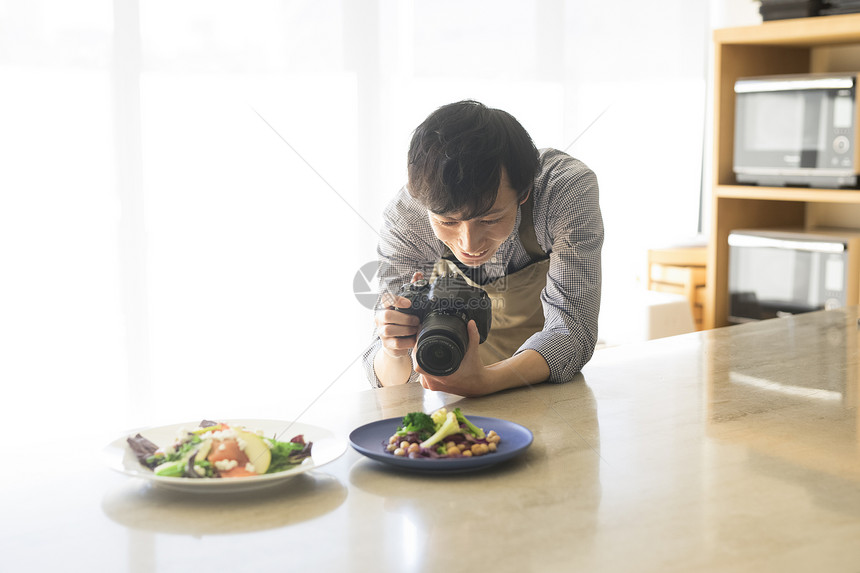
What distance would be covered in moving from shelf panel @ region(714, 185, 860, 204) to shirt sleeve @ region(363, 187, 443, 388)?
157 cm

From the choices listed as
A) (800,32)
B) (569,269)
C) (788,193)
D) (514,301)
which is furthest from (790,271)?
(569,269)

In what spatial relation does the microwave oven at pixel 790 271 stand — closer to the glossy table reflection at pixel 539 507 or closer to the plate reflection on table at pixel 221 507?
the glossy table reflection at pixel 539 507

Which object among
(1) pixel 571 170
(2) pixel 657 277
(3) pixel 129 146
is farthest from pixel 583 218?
(2) pixel 657 277

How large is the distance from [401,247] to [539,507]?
0.94 metres

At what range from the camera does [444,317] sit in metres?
1.23

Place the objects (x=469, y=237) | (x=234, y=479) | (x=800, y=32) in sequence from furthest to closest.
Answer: (x=800, y=32) → (x=469, y=237) → (x=234, y=479)

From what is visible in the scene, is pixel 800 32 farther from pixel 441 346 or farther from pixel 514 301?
pixel 441 346

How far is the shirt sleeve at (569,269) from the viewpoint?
1.49 m

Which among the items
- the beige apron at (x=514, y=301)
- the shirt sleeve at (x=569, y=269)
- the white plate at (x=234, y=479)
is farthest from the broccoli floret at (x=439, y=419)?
the beige apron at (x=514, y=301)

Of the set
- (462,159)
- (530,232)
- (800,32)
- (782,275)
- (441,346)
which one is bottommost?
(782,275)

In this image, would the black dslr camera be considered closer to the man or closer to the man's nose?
the man

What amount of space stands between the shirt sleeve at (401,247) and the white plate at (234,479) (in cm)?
62

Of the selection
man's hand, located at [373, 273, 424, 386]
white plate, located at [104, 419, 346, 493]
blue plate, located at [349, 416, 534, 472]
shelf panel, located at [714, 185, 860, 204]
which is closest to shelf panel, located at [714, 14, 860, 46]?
shelf panel, located at [714, 185, 860, 204]

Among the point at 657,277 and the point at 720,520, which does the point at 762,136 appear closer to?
the point at 657,277
